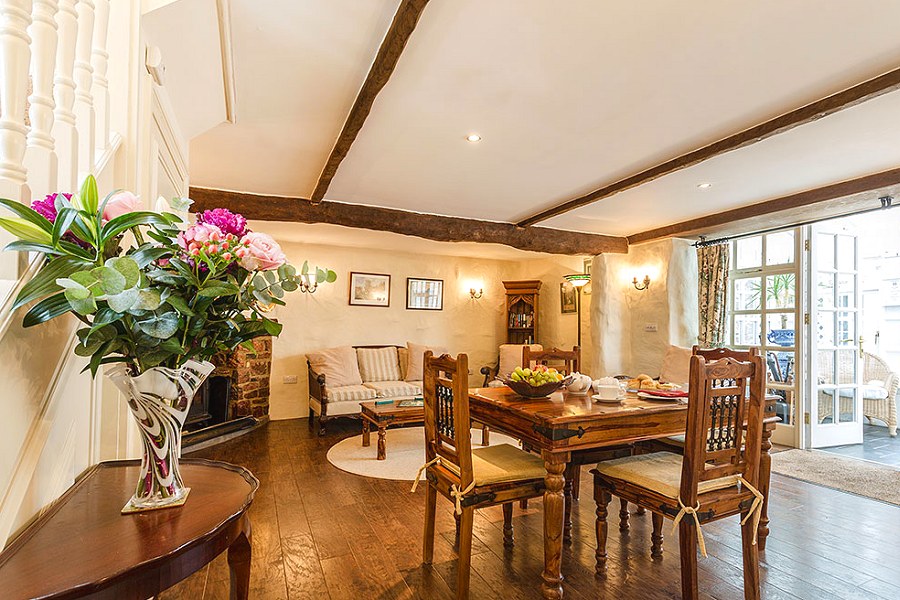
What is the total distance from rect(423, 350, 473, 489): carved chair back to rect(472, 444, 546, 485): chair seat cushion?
10cm

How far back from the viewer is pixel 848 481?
3703 millimetres

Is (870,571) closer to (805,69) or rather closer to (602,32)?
(805,69)

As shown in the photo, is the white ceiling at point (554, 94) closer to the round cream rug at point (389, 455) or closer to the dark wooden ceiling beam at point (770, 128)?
the dark wooden ceiling beam at point (770, 128)

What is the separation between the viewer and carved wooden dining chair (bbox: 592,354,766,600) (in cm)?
191

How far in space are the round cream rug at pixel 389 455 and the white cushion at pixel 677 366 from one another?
1554 mm

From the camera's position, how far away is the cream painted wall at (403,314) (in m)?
6.20

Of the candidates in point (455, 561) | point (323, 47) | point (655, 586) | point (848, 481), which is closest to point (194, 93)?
point (323, 47)

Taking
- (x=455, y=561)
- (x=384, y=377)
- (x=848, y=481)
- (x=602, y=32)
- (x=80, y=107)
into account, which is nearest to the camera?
(x=80, y=107)

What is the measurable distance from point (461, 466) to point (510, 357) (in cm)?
490

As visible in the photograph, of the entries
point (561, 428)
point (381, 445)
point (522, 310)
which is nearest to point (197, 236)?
point (561, 428)

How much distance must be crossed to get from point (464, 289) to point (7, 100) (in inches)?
263

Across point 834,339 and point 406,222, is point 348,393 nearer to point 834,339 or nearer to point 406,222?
point 406,222

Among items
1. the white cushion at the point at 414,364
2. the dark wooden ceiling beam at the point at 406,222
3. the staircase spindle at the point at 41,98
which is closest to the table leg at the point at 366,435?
the white cushion at the point at 414,364

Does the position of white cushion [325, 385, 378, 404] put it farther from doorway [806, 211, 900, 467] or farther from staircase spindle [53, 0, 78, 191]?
doorway [806, 211, 900, 467]
